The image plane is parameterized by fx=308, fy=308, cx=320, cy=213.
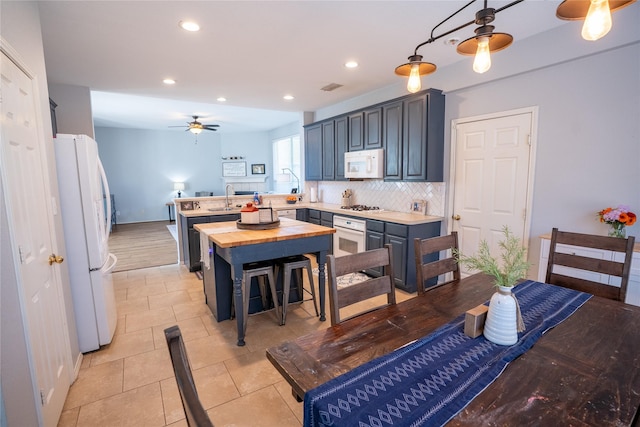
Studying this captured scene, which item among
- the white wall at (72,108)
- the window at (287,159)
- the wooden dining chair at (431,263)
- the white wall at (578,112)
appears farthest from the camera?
the window at (287,159)

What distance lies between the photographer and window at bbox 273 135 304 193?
8.24 m

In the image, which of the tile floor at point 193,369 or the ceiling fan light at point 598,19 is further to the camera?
the tile floor at point 193,369

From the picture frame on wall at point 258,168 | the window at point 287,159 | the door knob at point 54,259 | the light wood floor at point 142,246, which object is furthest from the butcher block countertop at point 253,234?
the picture frame on wall at point 258,168

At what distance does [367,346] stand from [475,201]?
9.12 feet

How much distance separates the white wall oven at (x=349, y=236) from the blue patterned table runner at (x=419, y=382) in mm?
2796

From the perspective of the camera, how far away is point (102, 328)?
99.0 inches

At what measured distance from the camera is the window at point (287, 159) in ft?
27.0

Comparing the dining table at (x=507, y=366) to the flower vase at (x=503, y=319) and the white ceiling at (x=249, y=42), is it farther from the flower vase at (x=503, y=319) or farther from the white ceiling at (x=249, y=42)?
the white ceiling at (x=249, y=42)

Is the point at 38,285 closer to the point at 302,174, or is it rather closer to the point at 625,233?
the point at 625,233

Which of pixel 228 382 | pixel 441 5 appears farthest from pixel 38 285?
pixel 441 5

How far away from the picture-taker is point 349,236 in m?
4.36

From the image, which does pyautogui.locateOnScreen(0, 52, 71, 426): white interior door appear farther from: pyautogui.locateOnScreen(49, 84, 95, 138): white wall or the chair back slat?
pyautogui.locateOnScreen(49, 84, 95, 138): white wall

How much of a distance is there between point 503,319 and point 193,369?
2.08 meters

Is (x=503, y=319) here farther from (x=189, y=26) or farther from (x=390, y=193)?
(x=390, y=193)
